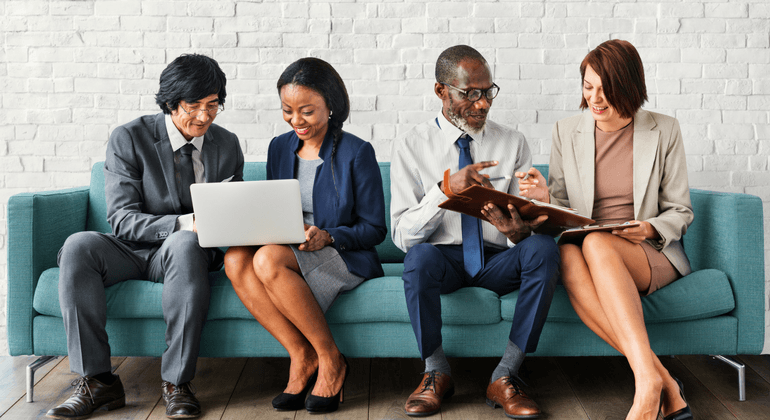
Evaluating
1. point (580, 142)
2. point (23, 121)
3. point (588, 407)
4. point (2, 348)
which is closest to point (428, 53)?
point (580, 142)

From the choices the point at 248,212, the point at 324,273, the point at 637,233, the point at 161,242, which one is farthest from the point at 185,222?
the point at 637,233

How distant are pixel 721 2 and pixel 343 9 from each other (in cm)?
163

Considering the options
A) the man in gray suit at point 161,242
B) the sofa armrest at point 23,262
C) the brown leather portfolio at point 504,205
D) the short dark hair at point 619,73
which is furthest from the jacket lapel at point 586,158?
the sofa armrest at point 23,262

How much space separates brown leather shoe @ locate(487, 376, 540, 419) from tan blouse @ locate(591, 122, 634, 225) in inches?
24.3

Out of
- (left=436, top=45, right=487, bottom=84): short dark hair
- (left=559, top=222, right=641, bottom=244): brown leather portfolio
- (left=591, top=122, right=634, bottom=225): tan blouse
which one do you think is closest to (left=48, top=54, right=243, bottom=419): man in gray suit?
(left=436, top=45, right=487, bottom=84): short dark hair

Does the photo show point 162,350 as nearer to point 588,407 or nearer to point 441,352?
point 441,352

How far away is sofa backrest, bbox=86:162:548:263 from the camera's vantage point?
7.59 ft

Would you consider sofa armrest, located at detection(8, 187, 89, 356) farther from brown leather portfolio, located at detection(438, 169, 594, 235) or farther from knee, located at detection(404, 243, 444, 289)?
brown leather portfolio, located at detection(438, 169, 594, 235)

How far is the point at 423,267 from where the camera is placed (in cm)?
172

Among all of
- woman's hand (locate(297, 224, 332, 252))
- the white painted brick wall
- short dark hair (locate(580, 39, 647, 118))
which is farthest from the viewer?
the white painted brick wall

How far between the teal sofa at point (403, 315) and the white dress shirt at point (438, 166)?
198 millimetres

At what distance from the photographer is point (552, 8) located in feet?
8.51

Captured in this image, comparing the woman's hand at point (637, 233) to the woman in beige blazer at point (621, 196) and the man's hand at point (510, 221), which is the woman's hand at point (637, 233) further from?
the man's hand at point (510, 221)

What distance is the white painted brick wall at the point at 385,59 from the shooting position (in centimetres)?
257
